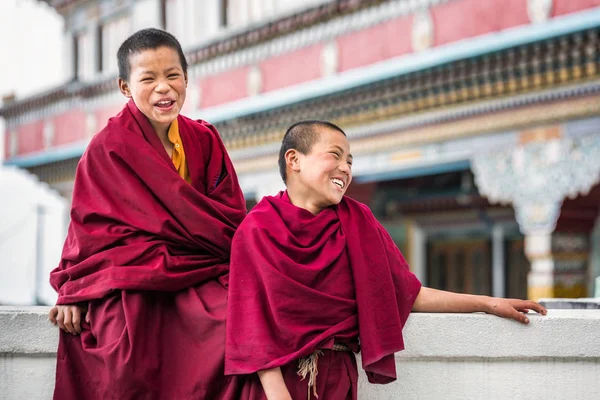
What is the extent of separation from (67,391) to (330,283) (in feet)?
2.10

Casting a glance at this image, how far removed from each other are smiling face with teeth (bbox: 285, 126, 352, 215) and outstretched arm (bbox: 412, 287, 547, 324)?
0.32 m

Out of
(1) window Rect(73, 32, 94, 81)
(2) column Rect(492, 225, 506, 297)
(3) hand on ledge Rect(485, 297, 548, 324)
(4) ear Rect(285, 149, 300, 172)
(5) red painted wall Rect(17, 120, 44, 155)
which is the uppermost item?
(1) window Rect(73, 32, 94, 81)

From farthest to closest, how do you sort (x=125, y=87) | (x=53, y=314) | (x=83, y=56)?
(x=83, y=56), (x=125, y=87), (x=53, y=314)

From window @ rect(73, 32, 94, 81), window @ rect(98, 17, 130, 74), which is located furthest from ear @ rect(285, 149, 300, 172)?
window @ rect(73, 32, 94, 81)

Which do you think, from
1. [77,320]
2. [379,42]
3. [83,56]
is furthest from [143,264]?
[83,56]

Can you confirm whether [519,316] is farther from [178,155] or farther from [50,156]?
[50,156]

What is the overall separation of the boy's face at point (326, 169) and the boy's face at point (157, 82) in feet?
1.12

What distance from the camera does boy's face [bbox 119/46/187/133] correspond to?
186 centimetres

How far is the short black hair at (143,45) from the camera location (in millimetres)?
1862

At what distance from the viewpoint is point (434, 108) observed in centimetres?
506

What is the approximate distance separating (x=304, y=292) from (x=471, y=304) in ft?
1.50

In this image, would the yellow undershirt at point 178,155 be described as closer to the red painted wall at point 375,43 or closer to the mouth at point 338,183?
the mouth at point 338,183

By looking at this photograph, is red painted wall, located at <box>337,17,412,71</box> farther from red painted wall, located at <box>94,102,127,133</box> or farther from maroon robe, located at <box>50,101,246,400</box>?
maroon robe, located at <box>50,101,246,400</box>

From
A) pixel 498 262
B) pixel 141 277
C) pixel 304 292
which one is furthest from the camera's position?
pixel 498 262
